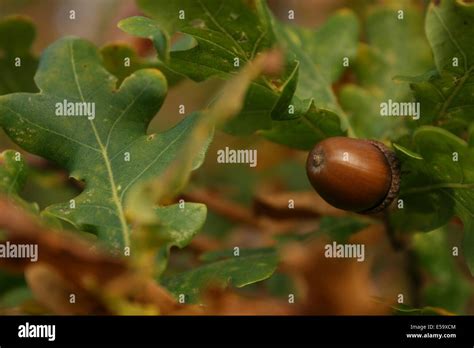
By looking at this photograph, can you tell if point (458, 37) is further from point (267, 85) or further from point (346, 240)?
point (346, 240)

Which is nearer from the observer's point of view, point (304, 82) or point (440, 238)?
point (304, 82)

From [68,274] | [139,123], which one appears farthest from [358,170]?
[68,274]

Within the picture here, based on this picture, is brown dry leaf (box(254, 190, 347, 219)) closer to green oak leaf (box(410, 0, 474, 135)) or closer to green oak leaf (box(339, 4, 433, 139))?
green oak leaf (box(339, 4, 433, 139))

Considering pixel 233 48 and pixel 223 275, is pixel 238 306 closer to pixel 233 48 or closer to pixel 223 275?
pixel 223 275

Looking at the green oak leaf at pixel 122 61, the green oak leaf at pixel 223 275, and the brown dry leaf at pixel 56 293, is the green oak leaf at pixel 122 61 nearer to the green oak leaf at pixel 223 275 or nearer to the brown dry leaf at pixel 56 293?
the green oak leaf at pixel 223 275

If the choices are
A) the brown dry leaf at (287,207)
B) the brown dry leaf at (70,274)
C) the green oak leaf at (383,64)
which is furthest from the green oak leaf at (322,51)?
the brown dry leaf at (70,274)

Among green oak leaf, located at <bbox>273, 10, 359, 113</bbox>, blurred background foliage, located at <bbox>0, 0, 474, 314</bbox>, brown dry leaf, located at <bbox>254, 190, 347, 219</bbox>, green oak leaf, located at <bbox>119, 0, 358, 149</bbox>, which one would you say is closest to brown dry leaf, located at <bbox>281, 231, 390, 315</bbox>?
blurred background foliage, located at <bbox>0, 0, 474, 314</bbox>

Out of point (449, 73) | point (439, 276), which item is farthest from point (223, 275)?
point (439, 276)
